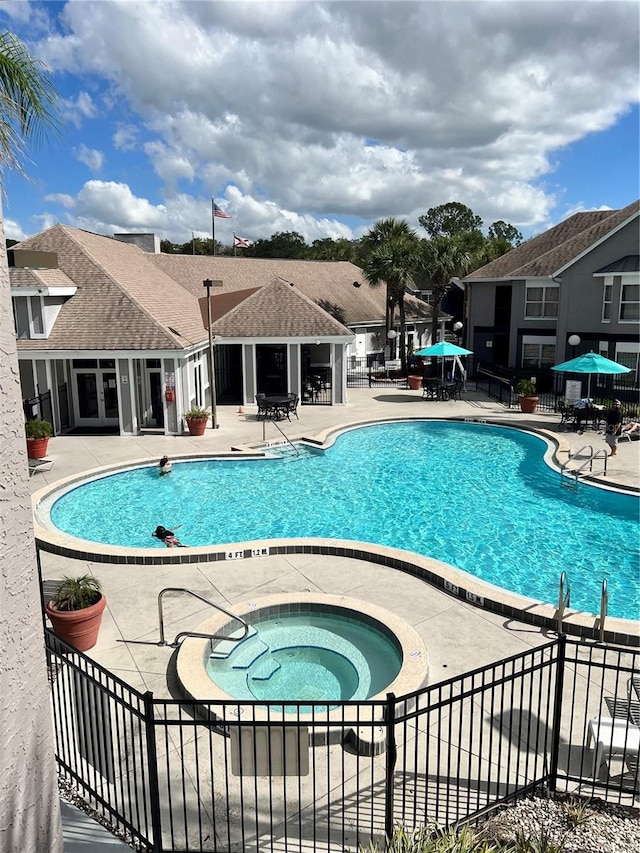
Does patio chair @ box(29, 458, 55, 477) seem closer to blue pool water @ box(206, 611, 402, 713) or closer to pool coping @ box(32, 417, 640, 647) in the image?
pool coping @ box(32, 417, 640, 647)

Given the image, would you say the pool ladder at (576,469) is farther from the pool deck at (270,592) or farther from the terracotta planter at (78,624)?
the terracotta planter at (78,624)

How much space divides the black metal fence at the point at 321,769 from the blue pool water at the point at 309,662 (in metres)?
0.93

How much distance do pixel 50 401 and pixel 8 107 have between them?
1446 centimetres

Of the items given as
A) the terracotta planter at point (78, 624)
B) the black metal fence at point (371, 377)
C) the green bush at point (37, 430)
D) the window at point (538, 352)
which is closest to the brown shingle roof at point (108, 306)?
the green bush at point (37, 430)

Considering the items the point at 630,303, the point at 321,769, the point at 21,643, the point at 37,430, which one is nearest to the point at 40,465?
the point at 37,430

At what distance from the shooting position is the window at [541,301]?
1258 inches

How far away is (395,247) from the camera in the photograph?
116ft

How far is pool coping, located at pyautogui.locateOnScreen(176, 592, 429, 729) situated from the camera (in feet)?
23.9

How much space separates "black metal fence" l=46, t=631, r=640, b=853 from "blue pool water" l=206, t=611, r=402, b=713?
3.04ft

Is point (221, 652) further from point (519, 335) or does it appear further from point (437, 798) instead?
point (519, 335)

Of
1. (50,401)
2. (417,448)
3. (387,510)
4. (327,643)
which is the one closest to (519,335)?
(417,448)

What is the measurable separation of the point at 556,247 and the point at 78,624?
1299 inches

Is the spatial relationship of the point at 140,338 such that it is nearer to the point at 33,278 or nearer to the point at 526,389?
the point at 33,278

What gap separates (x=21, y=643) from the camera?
391cm
